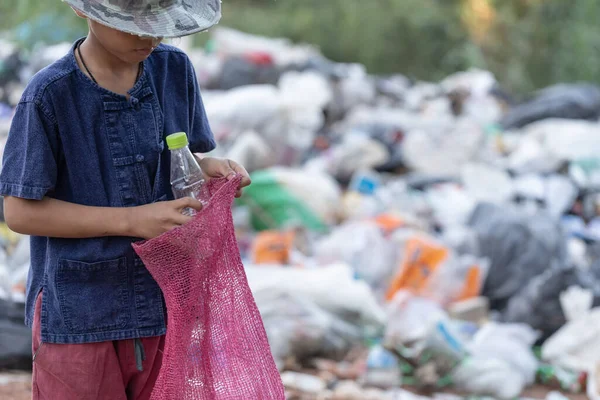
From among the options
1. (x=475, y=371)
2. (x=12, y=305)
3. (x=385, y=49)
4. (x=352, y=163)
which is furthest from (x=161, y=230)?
(x=385, y=49)

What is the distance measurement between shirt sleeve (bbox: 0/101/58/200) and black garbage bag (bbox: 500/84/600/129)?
23.9 ft

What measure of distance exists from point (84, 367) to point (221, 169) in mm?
500

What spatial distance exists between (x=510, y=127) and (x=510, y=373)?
495cm

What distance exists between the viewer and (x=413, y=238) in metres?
4.83

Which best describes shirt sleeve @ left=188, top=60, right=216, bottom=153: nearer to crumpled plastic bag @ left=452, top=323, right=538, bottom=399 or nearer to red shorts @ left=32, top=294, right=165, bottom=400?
red shorts @ left=32, top=294, right=165, bottom=400

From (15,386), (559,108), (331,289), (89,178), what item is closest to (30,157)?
(89,178)

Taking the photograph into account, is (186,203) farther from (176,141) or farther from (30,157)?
(30,157)

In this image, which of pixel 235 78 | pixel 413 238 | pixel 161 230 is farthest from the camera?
pixel 235 78

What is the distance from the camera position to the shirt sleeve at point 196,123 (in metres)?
1.92

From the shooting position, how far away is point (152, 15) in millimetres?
1640

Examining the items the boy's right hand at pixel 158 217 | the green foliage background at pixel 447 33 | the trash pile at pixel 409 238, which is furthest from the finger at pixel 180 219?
the green foliage background at pixel 447 33

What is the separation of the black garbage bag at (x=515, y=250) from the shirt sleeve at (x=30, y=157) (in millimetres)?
3633

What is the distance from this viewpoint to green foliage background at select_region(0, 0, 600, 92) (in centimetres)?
1332

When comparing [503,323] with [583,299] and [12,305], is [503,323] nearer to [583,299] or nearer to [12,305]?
[583,299]
